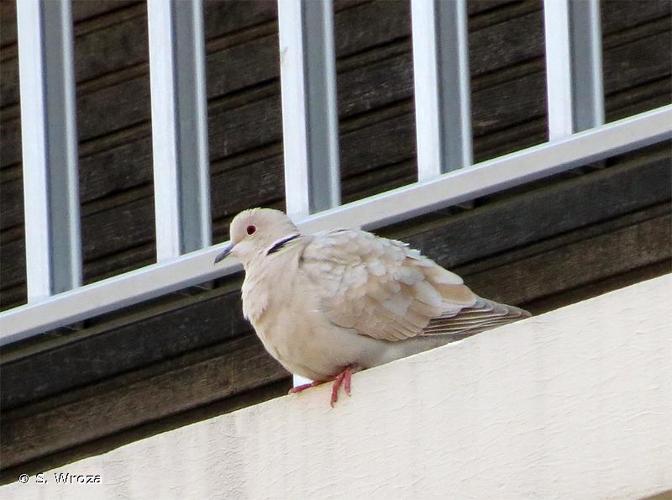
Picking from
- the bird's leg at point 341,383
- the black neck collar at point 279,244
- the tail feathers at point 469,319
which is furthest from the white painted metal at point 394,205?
the bird's leg at point 341,383

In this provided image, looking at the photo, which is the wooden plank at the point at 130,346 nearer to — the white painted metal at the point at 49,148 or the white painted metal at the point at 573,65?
the white painted metal at the point at 49,148

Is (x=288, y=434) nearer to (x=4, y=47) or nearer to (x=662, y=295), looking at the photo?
(x=662, y=295)

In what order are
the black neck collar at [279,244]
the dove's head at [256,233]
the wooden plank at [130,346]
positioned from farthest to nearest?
the wooden plank at [130,346] → the dove's head at [256,233] → the black neck collar at [279,244]

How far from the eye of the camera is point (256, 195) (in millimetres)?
7074

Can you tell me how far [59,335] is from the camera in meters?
6.97

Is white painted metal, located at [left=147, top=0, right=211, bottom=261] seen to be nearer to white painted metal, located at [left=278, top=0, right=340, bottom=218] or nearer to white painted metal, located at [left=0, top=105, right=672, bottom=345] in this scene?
white painted metal, located at [left=0, top=105, right=672, bottom=345]

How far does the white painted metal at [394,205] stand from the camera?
4996 millimetres

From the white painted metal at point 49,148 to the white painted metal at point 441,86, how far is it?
1.00 meters

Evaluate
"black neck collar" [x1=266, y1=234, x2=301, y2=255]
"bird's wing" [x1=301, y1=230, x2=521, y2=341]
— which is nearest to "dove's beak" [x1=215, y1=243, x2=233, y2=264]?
"black neck collar" [x1=266, y1=234, x2=301, y2=255]

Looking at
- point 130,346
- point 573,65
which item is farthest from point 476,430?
point 130,346

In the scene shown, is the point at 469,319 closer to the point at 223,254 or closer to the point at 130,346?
the point at 223,254

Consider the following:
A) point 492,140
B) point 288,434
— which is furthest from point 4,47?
point 288,434

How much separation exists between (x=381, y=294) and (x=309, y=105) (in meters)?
0.58

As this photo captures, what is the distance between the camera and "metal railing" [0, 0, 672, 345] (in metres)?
5.07
